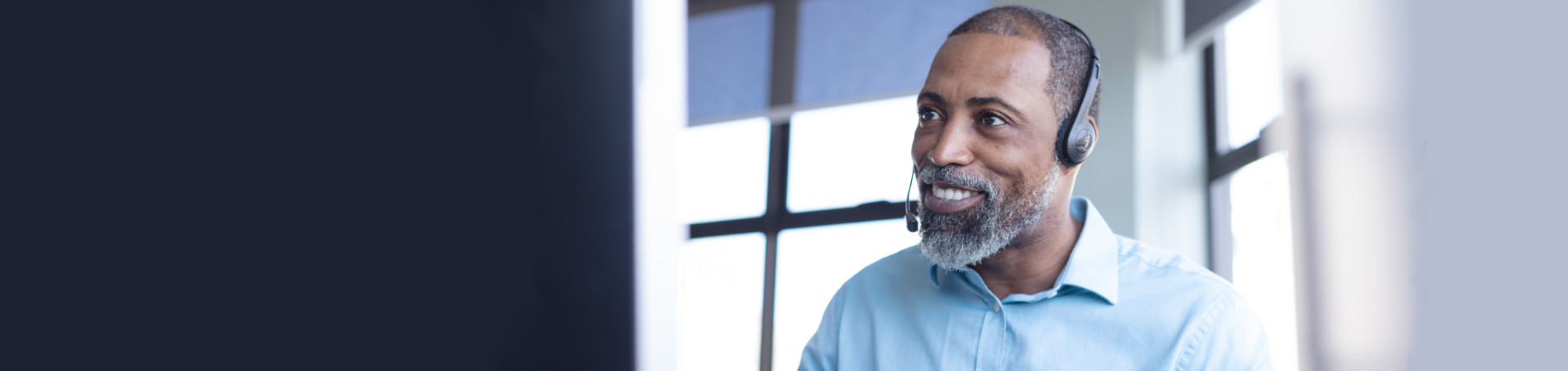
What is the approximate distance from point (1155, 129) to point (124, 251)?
7.04 feet

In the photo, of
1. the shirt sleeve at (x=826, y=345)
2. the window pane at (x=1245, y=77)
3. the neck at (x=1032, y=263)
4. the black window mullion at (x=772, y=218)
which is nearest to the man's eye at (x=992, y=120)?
the neck at (x=1032, y=263)

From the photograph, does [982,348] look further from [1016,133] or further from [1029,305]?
[1016,133]

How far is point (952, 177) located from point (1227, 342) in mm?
269

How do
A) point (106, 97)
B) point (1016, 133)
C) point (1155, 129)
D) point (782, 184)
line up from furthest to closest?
point (782, 184) → point (1155, 129) → point (1016, 133) → point (106, 97)

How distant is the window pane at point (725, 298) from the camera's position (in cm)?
324

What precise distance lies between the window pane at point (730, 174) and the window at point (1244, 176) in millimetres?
1510

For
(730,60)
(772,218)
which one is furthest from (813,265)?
(730,60)

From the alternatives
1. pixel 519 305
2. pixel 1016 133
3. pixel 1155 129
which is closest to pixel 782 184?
pixel 1155 129

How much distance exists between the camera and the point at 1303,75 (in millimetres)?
231

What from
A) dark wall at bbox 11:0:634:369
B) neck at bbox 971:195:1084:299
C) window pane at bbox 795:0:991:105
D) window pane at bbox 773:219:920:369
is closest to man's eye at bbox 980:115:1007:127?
neck at bbox 971:195:1084:299

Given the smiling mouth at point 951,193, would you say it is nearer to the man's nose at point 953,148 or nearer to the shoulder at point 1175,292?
the man's nose at point 953,148

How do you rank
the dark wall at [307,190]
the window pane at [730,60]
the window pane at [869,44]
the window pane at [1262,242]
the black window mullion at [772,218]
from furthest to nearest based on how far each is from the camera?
the black window mullion at [772,218] < the window pane at [730,60] < the window pane at [869,44] < the window pane at [1262,242] < the dark wall at [307,190]

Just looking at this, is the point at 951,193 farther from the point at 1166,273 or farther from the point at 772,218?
the point at 772,218

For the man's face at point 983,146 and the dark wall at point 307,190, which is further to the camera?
the man's face at point 983,146
